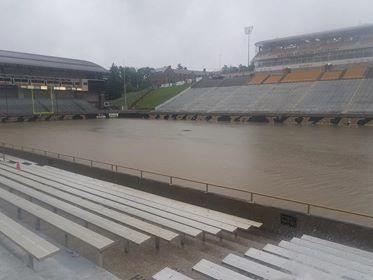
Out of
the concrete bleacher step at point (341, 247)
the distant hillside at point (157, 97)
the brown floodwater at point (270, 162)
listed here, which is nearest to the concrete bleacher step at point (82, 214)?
the concrete bleacher step at point (341, 247)

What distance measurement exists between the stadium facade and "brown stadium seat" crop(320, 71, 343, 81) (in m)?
0.14

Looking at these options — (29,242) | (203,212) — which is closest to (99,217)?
(29,242)

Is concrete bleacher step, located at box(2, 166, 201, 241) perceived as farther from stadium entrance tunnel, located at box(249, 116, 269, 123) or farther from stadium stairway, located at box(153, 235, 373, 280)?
stadium entrance tunnel, located at box(249, 116, 269, 123)

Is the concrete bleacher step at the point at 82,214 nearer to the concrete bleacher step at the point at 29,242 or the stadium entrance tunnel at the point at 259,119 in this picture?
the concrete bleacher step at the point at 29,242

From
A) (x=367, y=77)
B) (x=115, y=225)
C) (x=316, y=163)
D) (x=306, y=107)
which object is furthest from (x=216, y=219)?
(x=367, y=77)

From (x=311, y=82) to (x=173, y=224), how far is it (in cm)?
5122

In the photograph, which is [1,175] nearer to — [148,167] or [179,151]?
[148,167]

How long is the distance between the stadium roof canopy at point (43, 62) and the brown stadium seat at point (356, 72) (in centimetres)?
4312

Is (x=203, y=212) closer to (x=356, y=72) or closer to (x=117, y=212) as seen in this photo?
(x=117, y=212)

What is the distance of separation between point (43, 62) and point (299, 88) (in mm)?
41386

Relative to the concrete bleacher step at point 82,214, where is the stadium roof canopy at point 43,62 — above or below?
above

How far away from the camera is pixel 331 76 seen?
2149 inches

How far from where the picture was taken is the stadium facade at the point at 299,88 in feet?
147

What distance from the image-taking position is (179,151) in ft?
71.1
